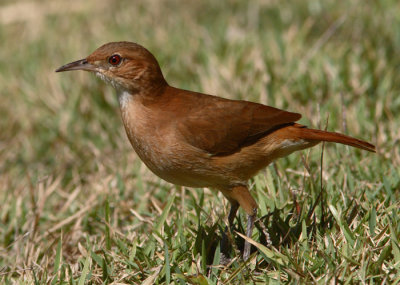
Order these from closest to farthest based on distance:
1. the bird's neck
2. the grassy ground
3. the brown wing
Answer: the grassy ground → the brown wing → the bird's neck

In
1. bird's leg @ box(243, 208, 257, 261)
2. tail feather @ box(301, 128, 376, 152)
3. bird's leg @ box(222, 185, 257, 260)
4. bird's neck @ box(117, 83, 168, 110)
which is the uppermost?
bird's neck @ box(117, 83, 168, 110)

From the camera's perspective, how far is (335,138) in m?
3.70

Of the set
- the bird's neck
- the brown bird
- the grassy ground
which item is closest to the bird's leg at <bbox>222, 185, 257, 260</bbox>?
the brown bird

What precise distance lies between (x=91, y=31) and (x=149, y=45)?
1.30 meters

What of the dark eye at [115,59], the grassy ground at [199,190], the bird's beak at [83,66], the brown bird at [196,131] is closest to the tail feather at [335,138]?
the brown bird at [196,131]

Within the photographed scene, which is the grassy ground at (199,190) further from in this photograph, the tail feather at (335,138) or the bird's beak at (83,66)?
the bird's beak at (83,66)

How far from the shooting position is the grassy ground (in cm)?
351

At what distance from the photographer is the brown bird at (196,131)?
3.60m

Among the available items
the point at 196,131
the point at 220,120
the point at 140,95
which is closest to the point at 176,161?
the point at 196,131

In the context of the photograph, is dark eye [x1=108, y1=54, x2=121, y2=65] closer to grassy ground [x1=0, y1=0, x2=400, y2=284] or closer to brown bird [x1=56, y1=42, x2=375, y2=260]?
brown bird [x1=56, y1=42, x2=375, y2=260]

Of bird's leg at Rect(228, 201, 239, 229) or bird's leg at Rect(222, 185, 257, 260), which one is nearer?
bird's leg at Rect(222, 185, 257, 260)

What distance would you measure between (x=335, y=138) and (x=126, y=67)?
4.25 feet

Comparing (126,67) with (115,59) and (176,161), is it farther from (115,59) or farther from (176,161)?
(176,161)

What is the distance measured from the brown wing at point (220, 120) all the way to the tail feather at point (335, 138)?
149 mm
